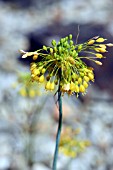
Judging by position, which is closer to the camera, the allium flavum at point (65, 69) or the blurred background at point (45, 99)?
the allium flavum at point (65, 69)

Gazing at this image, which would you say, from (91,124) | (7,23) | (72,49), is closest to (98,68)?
(91,124)

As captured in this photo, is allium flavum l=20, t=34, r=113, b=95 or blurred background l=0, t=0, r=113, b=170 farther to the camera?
blurred background l=0, t=0, r=113, b=170

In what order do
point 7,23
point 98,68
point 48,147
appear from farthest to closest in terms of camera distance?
point 7,23
point 98,68
point 48,147

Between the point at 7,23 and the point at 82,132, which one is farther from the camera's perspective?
the point at 7,23

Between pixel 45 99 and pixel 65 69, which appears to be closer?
pixel 65 69

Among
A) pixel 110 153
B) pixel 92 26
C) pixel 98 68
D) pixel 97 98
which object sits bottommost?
pixel 110 153

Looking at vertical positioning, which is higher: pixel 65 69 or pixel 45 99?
pixel 65 69

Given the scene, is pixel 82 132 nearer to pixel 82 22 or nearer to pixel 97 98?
pixel 97 98

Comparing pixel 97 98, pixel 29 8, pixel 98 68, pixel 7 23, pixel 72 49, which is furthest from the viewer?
pixel 29 8
